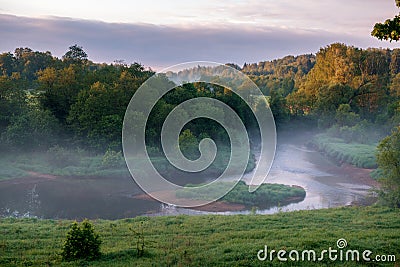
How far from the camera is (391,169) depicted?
2233 centimetres

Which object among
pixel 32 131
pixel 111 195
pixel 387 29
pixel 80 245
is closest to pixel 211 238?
pixel 80 245

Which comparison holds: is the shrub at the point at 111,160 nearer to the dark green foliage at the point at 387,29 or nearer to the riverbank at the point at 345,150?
the riverbank at the point at 345,150

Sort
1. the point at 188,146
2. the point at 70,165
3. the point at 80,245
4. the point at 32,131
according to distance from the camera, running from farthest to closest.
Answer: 1. the point at 32,131
2. the point at 188,146
3. the point at 70,165
4. the point at 80,245

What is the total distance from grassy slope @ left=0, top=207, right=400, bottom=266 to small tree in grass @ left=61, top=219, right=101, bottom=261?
30 centimetres

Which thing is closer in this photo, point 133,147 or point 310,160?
point 133,147

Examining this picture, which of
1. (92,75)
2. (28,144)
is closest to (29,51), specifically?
(92,75)

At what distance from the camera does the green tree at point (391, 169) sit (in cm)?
2152

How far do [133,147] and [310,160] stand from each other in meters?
19.6

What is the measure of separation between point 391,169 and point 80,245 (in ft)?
58.5

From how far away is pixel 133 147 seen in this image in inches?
1543

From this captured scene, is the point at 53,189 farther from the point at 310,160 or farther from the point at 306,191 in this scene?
the point at 310,160

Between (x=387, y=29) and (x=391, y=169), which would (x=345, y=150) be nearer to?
(x=391, y=169)

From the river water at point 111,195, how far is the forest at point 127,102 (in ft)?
14.0

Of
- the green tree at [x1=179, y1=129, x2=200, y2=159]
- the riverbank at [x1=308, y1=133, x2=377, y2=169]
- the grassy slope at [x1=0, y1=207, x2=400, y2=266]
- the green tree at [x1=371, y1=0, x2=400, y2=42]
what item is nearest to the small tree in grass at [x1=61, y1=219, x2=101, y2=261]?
the grassy slope at [x1=0, y1=207, x2=400, y2=266]
